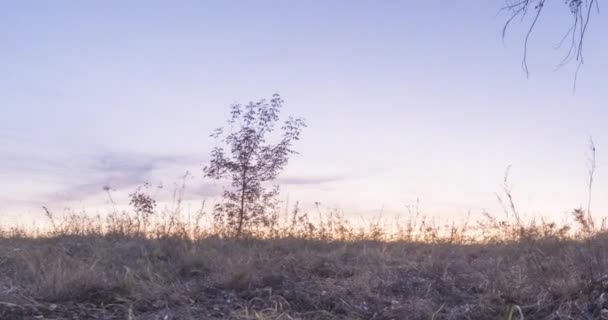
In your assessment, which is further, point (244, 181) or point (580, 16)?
point (244, 181)

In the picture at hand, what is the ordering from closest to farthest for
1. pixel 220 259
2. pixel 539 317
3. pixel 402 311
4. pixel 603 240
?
pixel 539 317 < pixel 402 311 < pixel 220 259 < pixel 603 240

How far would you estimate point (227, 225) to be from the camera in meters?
12.2

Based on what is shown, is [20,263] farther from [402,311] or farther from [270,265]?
[402,311]

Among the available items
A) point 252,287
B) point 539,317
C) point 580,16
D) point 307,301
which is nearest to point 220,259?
point 252,287

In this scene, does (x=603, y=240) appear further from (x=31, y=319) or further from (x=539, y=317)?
(x=31, y=319)

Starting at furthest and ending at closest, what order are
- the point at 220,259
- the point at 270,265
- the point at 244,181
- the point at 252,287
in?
Result: the point at 244,181
the point at 220,259
the point at 270,265
the point at 252,287

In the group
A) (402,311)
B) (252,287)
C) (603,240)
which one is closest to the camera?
(402,311)

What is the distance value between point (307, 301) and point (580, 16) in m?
3.01

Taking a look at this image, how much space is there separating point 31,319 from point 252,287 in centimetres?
175

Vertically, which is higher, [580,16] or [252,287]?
[580,16]

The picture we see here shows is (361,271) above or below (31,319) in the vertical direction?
above

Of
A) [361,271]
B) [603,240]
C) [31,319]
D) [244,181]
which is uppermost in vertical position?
[244,181]

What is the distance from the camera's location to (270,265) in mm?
6527

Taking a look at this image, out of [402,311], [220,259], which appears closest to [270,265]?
[220,259]
